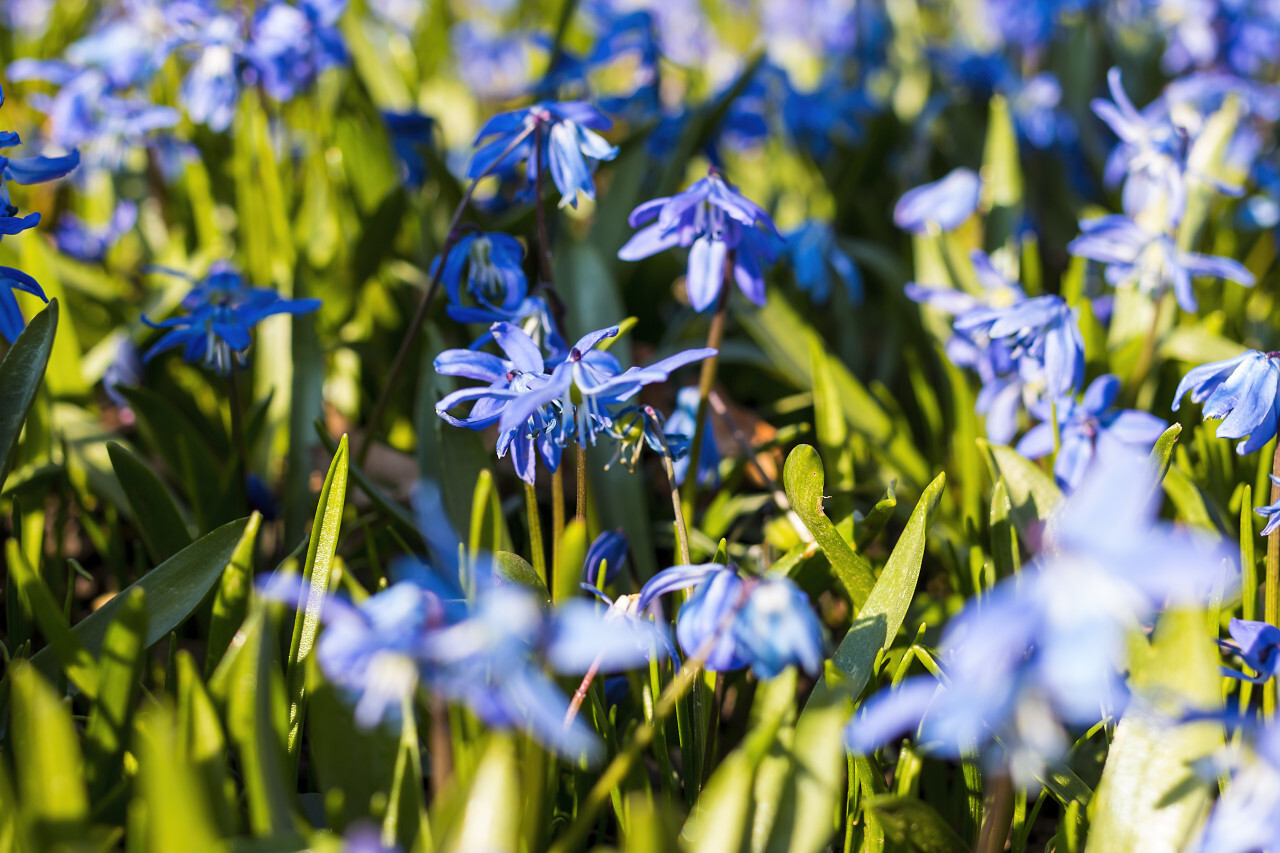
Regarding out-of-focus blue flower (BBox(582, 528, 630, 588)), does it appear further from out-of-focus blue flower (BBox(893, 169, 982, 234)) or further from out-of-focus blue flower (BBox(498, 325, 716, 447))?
out-of-focus blue flower (BBox(893, 169, 982, 234))

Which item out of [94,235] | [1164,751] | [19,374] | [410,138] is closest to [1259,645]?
[1164,751]

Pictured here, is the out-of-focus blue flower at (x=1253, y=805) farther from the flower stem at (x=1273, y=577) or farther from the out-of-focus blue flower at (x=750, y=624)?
the flower stem at (x=1273, y=577)

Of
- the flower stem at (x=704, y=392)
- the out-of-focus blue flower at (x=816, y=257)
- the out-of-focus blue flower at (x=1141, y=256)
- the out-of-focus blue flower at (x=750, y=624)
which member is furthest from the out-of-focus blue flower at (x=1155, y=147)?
the out-of-focus blue flower at (x=750, y=624)

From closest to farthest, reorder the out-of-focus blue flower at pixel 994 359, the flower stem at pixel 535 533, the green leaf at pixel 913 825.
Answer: the green leaf at pixel 913 825
the flower stem at pixel 535 533
the out-of-focus blue flower at pixel 994 359

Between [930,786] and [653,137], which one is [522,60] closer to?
[653,137]

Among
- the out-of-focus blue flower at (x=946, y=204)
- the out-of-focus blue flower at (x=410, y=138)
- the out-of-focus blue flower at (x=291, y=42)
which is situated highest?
the out-of-focus blue flower at (x=291, y=42)

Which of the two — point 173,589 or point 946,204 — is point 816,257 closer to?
point 946,204

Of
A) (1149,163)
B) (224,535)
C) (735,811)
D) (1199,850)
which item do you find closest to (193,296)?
(224,535)
